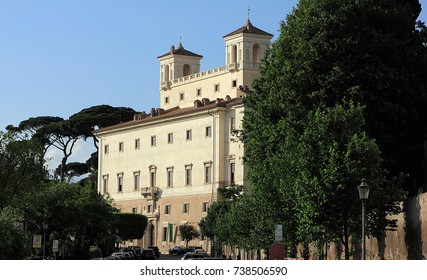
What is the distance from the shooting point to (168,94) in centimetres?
13038

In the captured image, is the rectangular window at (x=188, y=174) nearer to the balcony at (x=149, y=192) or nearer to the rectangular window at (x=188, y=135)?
the rectangular window at (x=188, y=135)

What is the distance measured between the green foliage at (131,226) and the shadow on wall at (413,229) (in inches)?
2548

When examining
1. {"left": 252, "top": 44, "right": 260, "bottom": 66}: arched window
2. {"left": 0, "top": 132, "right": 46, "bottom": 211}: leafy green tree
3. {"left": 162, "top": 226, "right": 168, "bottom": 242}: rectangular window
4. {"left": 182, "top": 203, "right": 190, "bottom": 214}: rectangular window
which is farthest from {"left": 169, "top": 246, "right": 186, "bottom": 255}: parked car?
{"left": 0, "top": 132, "right": 46, "bottom": 211}: leafy green tree

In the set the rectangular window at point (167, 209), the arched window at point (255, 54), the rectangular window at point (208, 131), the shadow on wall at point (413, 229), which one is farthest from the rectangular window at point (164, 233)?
the shadow on wall at point (413, 229)

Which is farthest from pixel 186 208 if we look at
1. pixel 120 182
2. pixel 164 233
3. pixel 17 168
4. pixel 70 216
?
pixel 17 168

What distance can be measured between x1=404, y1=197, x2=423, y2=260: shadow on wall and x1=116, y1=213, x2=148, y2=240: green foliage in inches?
2548

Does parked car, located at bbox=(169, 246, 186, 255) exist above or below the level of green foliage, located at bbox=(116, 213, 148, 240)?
below

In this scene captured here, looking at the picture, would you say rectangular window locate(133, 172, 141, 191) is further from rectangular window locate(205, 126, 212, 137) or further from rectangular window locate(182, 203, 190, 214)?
rectangular window locate(205, 126, 212, 137)

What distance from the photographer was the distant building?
4316 inches

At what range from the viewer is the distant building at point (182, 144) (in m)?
110

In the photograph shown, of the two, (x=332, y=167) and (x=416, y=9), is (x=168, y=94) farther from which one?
(x=332, y=167)

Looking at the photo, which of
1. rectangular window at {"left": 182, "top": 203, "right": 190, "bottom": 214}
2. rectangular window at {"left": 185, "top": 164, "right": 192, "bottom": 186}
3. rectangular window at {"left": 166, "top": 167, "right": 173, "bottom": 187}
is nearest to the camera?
rectangular window at {"left": 182, "top": 203, "right": 190, "bottom": 214}
